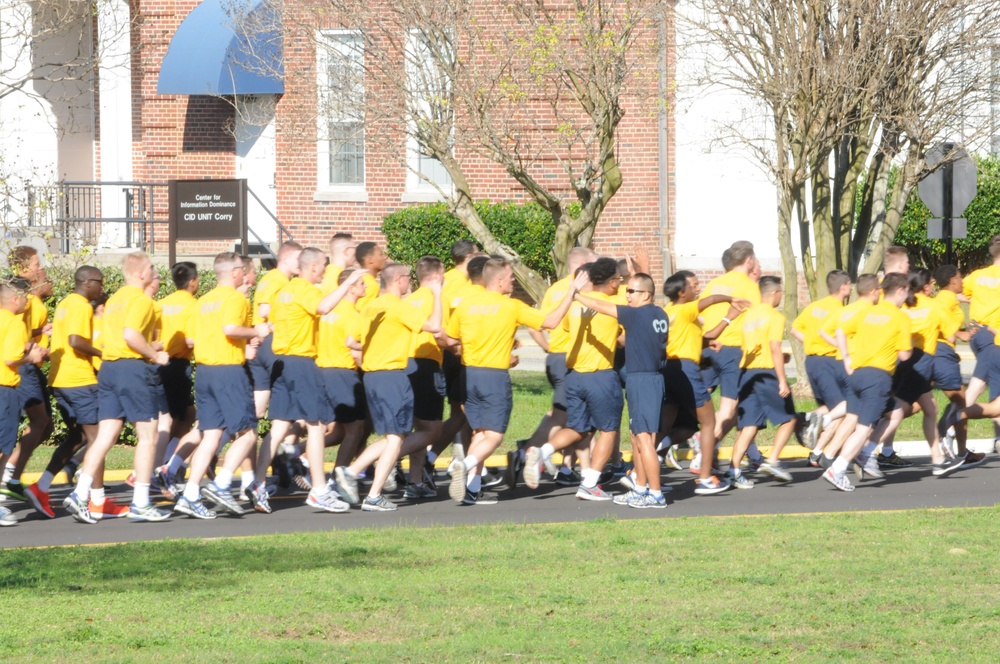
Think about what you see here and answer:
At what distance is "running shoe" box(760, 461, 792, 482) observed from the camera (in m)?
12.1

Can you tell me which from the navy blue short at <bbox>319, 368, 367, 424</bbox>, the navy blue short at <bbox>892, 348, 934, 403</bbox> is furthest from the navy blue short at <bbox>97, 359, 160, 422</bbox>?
the navy blue short at <bbox>892, 348, 934, 403</bbox>

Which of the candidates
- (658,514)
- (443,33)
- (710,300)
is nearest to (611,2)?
(443,33)

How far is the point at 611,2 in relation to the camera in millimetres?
16375

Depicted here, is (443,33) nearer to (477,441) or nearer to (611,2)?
(611,2)

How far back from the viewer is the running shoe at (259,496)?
1090 centimetres

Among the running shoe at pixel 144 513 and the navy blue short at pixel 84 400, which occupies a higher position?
the navy blue short at pixel 84 400

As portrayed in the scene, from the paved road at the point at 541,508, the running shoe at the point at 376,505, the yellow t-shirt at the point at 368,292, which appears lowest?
the paved road at the point at 541,508

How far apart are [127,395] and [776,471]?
5260 mm

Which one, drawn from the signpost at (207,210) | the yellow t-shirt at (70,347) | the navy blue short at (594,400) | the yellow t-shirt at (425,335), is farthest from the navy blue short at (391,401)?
the signpost at (207,210)

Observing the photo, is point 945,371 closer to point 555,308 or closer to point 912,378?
point 912,378

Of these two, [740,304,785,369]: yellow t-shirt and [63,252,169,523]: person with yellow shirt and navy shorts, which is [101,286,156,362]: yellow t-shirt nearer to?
[63,252,169,523]: person with yellow shirt and navy shorts

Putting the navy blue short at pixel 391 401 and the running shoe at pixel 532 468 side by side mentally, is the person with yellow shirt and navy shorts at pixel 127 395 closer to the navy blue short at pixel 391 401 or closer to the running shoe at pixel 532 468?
the navy blue short at pixel 391 401

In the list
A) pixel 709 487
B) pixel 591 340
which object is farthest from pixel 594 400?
pixel 709 487

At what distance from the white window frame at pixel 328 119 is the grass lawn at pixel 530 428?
3840 mm
